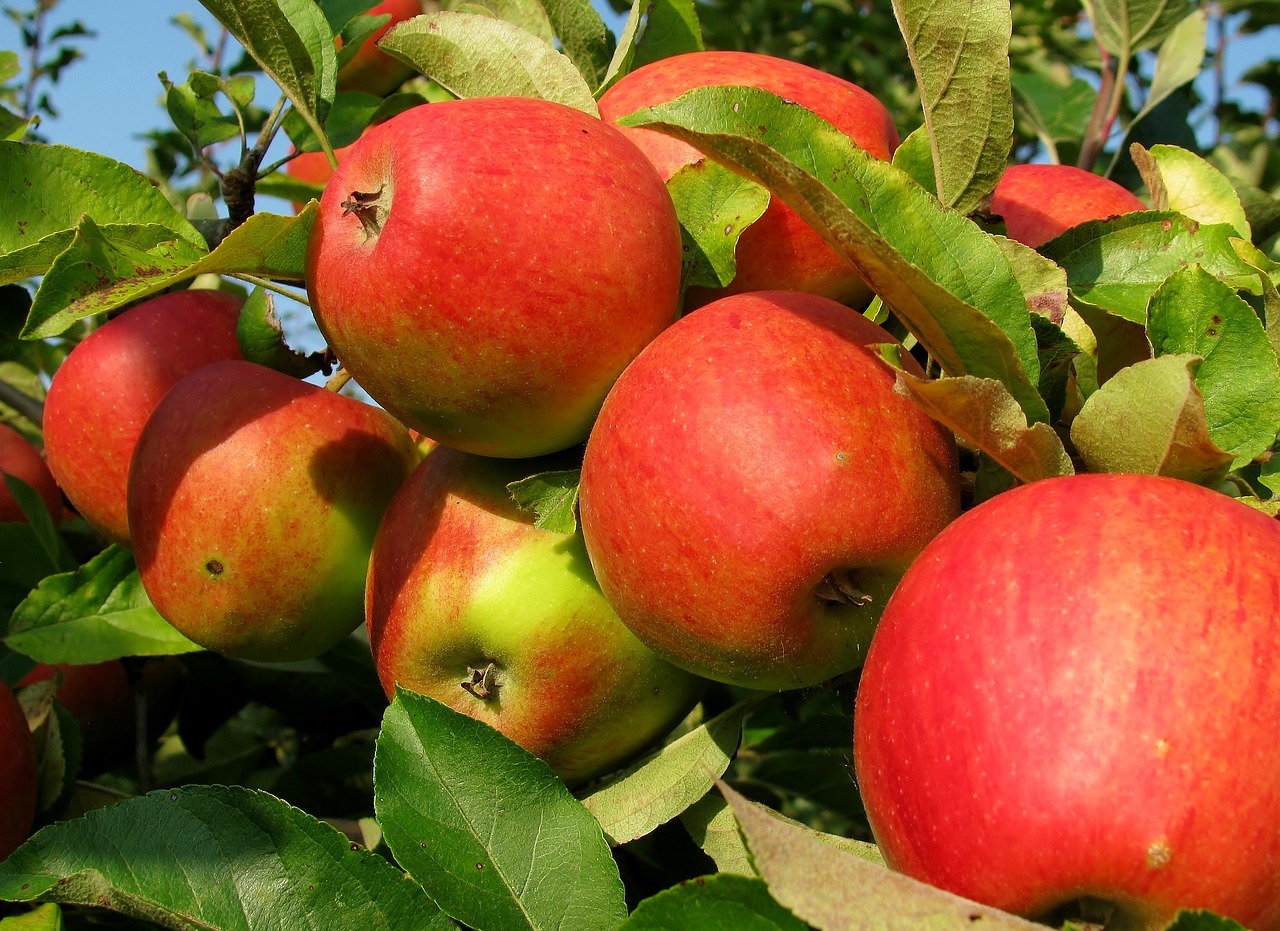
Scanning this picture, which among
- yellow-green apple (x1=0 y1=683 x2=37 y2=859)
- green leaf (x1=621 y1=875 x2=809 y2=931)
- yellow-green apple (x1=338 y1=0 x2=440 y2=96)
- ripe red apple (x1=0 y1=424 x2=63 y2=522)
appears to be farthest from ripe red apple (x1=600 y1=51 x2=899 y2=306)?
ripe red apple (x1=0 y1=424 x2=63 y2=522)

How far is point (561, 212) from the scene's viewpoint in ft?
3.20

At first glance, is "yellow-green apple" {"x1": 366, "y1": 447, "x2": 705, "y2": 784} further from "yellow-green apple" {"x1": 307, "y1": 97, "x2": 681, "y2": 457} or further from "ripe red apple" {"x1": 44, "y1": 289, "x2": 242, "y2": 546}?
"ripe red apple" {"x1": 44, "y1": 289, "x2": 242, "y2": 546}

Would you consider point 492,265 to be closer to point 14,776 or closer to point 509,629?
point 509,629

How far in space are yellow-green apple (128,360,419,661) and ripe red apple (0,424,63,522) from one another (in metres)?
0.80

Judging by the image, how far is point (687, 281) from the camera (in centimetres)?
110

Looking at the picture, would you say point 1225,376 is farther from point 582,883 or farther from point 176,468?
point 176,468

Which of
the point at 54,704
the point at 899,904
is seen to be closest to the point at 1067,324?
the point at 899,904

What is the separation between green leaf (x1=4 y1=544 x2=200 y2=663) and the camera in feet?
5.07

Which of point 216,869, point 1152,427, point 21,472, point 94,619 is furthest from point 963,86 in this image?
point 21,472

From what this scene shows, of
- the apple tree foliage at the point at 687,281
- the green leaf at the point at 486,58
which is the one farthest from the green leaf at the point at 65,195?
the green leaf at the point at 486,58

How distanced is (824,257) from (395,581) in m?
0.56

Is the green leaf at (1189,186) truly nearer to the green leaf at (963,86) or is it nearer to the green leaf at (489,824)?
the green leaf at (963,86)

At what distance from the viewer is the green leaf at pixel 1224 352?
89 cm

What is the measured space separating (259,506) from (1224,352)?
3.18 ft
